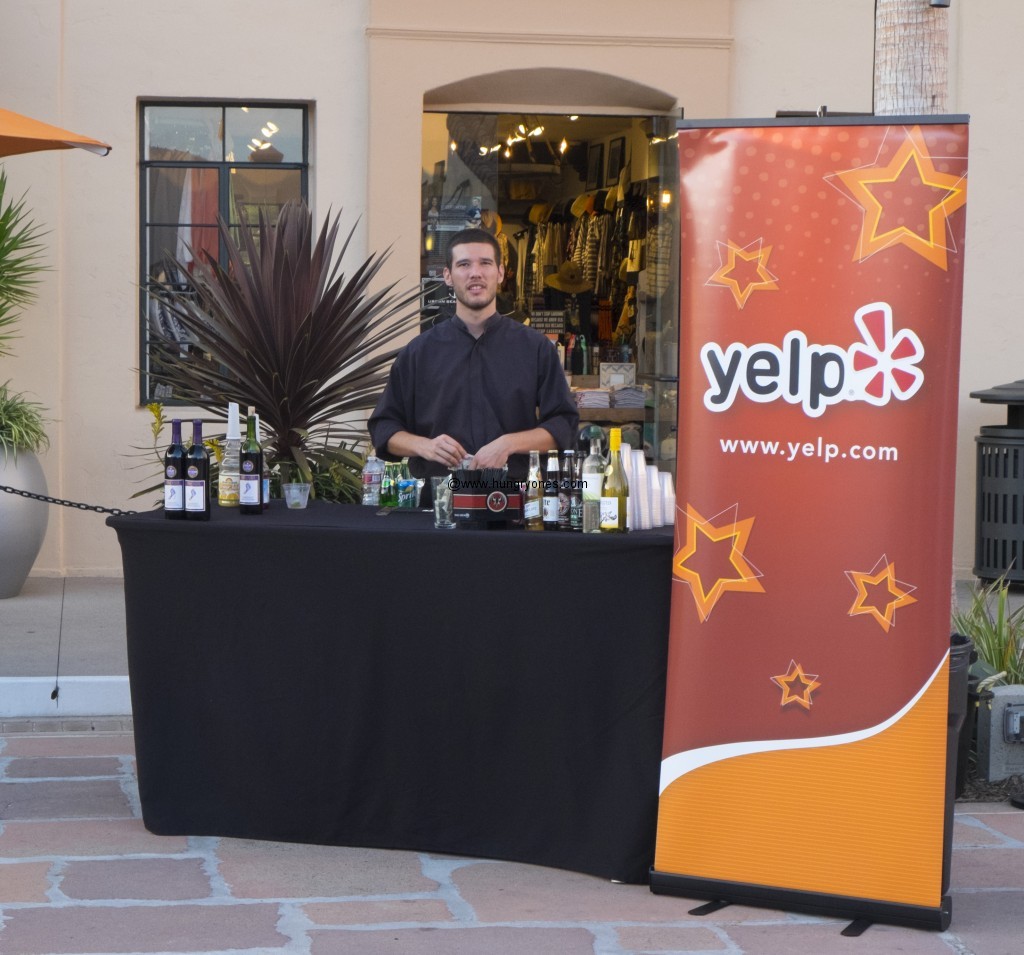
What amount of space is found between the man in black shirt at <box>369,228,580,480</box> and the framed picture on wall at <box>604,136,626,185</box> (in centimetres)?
556

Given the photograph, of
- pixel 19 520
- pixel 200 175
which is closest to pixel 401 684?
pixel 19 520

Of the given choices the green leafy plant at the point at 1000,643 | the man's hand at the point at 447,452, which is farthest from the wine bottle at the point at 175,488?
the green leafy plant at the point at 1000,643

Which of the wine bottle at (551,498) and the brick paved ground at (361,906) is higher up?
the wine bottle at (551,498)

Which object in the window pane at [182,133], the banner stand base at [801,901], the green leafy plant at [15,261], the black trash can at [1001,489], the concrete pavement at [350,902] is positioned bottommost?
the concrete pavement at [350,902]

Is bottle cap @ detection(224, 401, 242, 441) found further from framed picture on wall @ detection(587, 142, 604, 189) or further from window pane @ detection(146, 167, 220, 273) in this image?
framed picture on wall @ detection(587, 142, 604, 189)

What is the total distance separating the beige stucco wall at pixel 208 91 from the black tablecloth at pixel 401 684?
5.03m

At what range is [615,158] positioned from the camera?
1125 centimetres

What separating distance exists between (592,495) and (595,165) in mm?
7444

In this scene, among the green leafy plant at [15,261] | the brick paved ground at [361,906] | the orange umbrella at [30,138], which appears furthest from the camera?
→ the green leafy plant at [15,261]

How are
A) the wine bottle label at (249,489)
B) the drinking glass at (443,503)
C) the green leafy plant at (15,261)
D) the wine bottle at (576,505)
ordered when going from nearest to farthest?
the wine bottle at (576,505) → the drinking glass at (443,503) → the wine bottle label at (249,489) → the green leafy plant at (15,261)

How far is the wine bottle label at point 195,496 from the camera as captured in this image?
497 cm

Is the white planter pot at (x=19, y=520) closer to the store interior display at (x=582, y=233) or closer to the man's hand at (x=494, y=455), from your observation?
the store interior display at (x=582, y=233)

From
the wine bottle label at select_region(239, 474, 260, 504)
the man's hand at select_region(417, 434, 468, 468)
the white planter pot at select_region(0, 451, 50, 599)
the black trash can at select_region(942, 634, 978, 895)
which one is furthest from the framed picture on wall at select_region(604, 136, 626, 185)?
the black trash can at select_region(942, 634, 978, 895)

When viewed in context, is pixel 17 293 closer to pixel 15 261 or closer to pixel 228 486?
pixel 15 261
